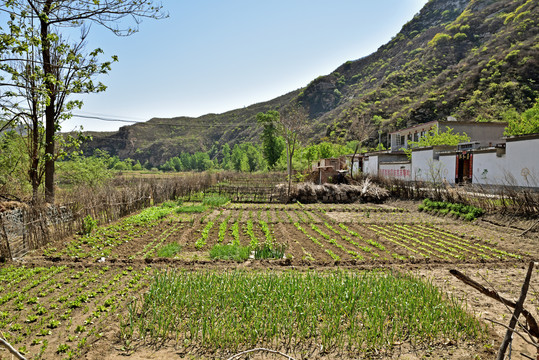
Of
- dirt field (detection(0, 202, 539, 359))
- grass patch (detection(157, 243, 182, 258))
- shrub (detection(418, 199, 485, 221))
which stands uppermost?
shrub (detection(418, 199, 485, 221))

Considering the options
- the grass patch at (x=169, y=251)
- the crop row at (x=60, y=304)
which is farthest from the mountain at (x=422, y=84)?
the crop row at (x=60, y=304)

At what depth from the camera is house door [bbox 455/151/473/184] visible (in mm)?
21172

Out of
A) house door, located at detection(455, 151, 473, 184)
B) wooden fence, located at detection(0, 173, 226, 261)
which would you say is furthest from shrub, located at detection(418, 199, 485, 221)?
wooden fence, located at detection(0, 173, 226, 261)

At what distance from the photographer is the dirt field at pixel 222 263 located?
4691 millimetres

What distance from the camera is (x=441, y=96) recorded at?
58.1 metres

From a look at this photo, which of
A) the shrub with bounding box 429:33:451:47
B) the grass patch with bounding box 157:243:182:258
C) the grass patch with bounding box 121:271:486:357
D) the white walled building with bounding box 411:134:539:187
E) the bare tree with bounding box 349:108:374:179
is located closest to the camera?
the grass patch with bounding box 121:271:486:357

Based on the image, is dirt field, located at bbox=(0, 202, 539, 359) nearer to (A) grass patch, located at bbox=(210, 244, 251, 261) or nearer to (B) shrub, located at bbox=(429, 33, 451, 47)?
(A) grass patch, located at bbox=(210, 244, 251, 261)

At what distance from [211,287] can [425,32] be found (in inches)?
4972

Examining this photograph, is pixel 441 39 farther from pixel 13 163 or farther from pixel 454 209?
pixel 13 163

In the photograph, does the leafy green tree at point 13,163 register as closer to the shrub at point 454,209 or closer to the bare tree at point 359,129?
the shrub at point 454,209

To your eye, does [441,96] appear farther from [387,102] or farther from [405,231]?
[405,231]

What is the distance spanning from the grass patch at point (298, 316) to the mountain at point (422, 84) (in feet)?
78.6

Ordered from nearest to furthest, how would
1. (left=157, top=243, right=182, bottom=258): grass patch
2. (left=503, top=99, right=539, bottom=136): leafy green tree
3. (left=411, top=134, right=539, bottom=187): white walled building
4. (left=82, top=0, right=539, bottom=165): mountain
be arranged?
(left=157, top=243, right=182, bottom=258): grass patch, (left=411, top=134, right=539, bottom=187): white walled building, (left=503, top=99, right=539, bottom=136): leafy green tree, (left=82, top=0, right=539, bottom=165): mountain

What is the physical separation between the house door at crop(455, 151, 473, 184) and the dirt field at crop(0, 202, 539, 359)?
6949mm
